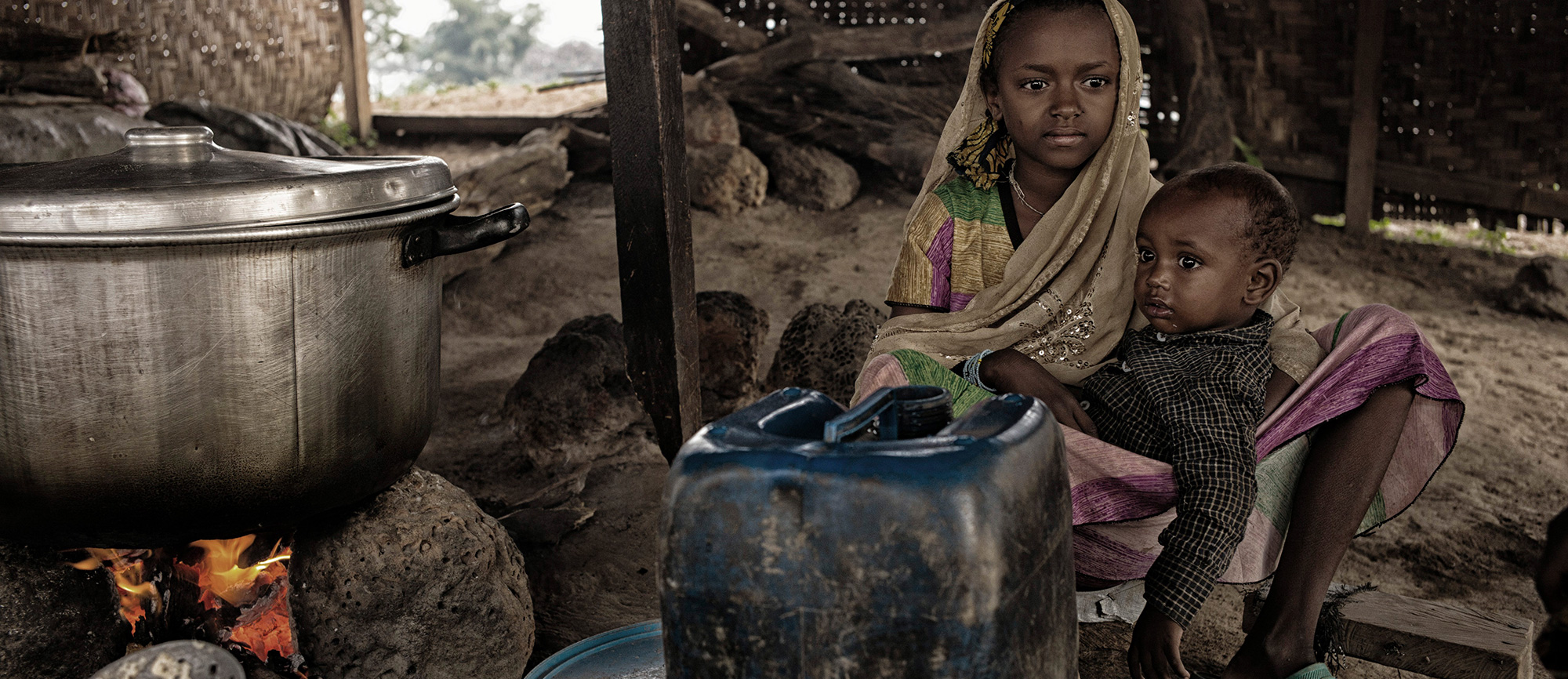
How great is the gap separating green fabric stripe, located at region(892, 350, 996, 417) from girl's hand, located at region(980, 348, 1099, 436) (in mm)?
43

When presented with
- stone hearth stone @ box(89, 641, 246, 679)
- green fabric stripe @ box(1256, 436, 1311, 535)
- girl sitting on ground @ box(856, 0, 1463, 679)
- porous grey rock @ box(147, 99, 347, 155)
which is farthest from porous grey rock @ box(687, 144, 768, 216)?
stone hearth stone @ box(89, 641, 246, 679)

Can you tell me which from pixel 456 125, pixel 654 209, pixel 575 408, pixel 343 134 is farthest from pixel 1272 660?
pixel 343 134

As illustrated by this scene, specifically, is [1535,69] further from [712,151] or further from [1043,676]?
[1043,676]

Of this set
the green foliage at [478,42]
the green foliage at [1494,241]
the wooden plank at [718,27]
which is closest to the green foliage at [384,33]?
the green foliage at [478,42]

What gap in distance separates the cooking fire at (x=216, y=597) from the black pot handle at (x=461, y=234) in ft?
2.57

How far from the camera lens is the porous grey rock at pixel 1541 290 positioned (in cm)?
529

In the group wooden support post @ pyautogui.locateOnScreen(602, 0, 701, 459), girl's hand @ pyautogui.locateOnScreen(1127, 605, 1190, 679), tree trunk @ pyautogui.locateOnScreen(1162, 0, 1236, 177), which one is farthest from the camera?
tree trunk @ pyautogui.locateOnScreen(1162, 0, 1236, 177)

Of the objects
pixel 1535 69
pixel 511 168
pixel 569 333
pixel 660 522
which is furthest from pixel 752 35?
pixel 660 522

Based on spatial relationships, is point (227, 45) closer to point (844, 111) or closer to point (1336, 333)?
point (844, 111)

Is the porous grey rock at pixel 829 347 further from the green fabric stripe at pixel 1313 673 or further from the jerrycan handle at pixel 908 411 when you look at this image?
the jerrycan handle at pixel 908 411

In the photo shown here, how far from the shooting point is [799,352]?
144 inches

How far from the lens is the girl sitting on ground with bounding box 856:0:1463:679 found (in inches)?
75.2

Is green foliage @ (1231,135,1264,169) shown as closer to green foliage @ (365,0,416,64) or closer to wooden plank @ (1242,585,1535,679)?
wooden plank @ (1242,585,1535,679)

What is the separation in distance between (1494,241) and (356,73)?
286 inches
